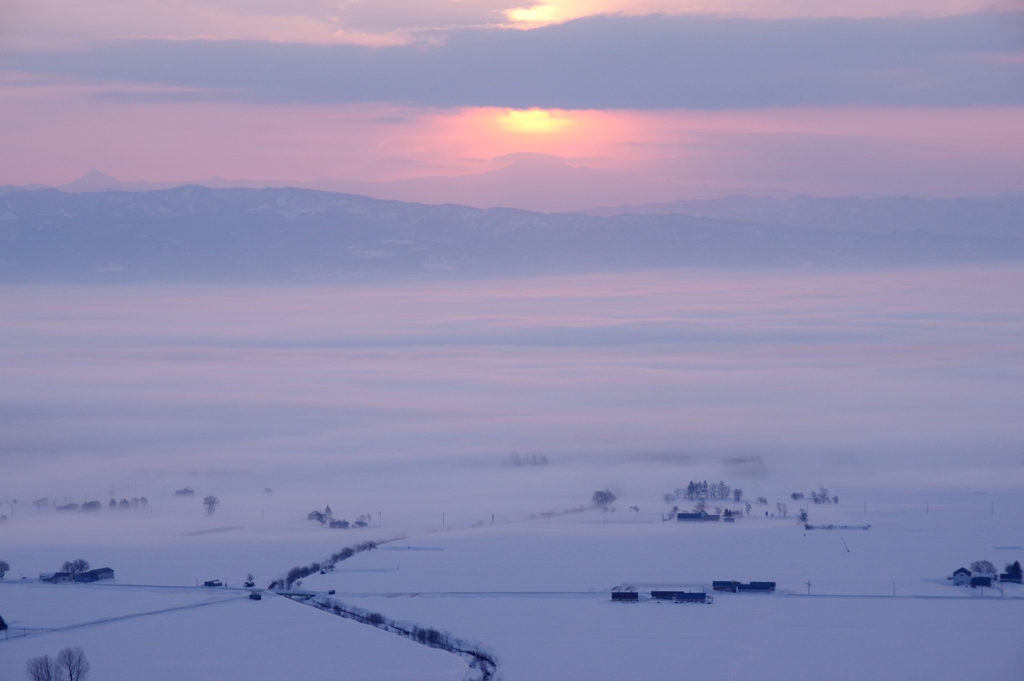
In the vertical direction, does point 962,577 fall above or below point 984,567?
below

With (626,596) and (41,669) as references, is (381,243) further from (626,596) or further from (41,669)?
(41,669)

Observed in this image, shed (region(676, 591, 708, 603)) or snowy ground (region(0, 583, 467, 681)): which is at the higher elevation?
shed (region(676, 591, 708, 603))

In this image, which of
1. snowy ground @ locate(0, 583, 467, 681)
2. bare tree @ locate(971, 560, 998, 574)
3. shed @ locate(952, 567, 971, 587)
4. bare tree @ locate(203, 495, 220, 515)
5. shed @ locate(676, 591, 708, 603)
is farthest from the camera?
bare tree @ locate(203, 495, 220, 515)

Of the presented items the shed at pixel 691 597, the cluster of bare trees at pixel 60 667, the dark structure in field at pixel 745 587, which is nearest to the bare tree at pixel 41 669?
the cluster of bare trees at pixel 60 667

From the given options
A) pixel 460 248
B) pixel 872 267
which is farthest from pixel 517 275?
pixel 872 267

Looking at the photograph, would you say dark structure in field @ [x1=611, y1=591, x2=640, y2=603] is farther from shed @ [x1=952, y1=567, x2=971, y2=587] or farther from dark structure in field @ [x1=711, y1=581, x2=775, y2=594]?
shed @ [x1=952, y1=567, x2=971, y2=587]

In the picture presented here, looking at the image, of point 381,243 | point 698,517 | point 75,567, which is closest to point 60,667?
point 75,567

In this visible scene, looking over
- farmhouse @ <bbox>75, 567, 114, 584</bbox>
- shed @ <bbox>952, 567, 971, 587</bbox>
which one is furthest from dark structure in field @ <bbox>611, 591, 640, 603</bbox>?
farmhouse @ <bbox>75, 567, 114, 584</bbox>
